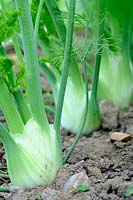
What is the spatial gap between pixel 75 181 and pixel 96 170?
0.14m

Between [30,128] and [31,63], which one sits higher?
[31,63]

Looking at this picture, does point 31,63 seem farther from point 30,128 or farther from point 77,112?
point 77,112

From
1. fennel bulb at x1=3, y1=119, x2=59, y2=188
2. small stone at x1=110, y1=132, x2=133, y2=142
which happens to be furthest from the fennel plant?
small stone at x1=110, y1=132, x2=133, y2=142

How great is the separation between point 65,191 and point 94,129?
29.2 inches

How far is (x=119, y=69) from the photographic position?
211 cm

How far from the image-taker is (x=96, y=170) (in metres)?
1.26

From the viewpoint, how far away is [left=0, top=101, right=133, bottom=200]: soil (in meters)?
1.08

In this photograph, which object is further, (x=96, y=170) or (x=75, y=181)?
(x=96, y=170)

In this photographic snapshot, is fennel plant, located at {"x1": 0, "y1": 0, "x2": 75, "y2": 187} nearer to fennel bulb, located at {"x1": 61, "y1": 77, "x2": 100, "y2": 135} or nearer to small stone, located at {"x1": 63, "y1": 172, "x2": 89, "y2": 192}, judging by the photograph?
small stone, located at {"x1": 63, "y1": 172, "x2": 89, "y2": 192}

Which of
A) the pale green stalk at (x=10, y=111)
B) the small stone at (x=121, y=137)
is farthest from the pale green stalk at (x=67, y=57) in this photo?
the small stone at (x=121, y=137)

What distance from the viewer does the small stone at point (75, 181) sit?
1123 millimetres

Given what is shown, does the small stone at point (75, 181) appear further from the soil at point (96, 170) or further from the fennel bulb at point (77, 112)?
the fennel bulb at point (77, 112)

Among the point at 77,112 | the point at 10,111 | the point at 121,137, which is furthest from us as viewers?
the point at 77,112

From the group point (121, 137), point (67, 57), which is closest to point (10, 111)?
point (67, 57)
